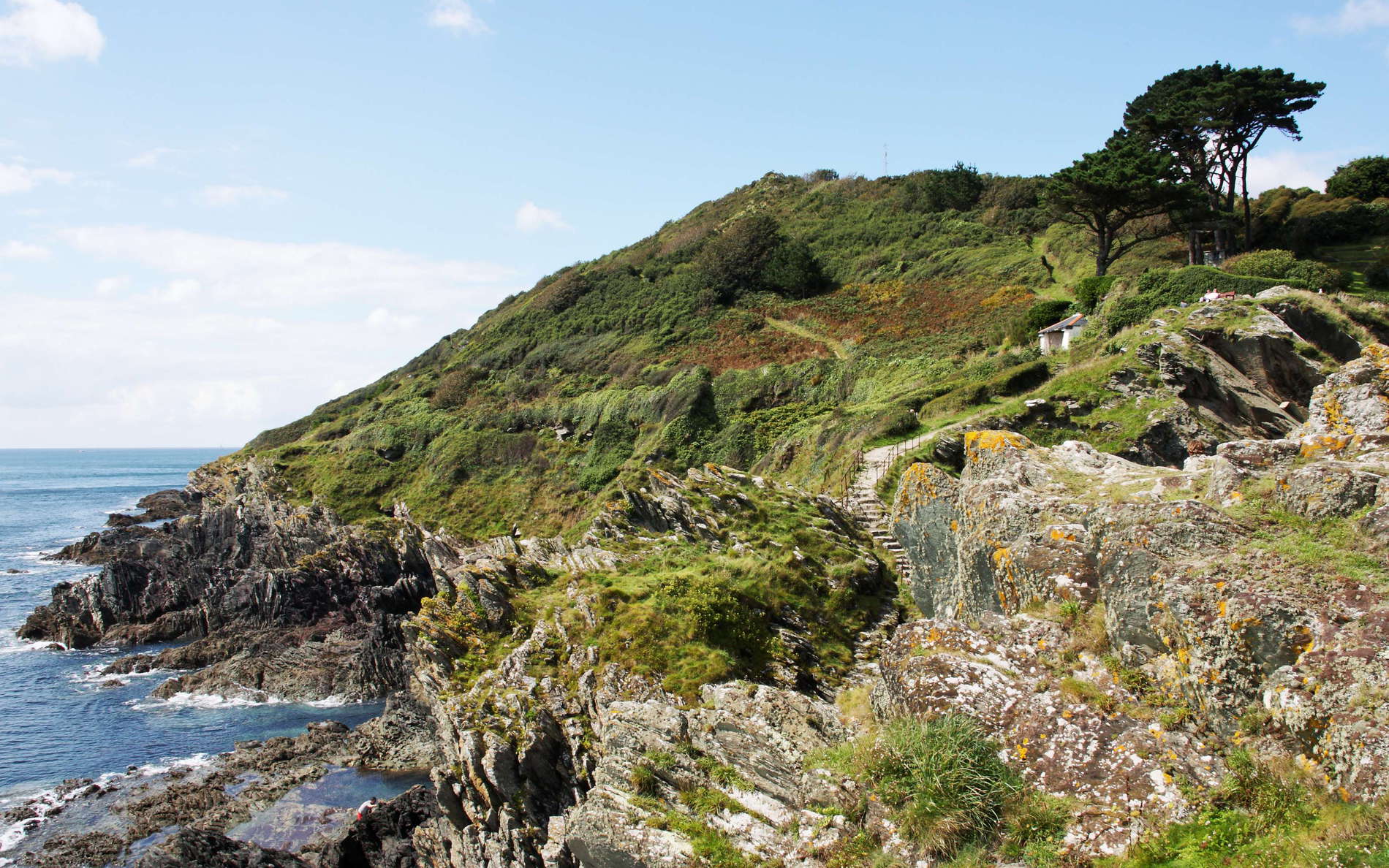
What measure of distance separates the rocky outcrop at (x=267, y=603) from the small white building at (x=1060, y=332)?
103ft

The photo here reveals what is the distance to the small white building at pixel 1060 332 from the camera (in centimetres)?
3419

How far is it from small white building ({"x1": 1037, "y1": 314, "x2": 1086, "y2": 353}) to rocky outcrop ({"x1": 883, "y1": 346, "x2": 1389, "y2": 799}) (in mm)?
25968

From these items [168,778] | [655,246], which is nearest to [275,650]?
[168,778]

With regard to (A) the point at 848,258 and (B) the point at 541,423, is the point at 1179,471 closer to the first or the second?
(B) the point at 541,423

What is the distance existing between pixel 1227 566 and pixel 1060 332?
31509mm

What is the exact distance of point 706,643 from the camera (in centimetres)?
1438

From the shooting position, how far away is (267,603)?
133 feet

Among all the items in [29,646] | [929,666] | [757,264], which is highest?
[757,264]

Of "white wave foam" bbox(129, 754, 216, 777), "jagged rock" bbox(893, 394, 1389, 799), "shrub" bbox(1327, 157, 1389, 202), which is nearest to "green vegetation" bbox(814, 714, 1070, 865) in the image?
"jagged rock" bbox(893, 394, 1389, 799)

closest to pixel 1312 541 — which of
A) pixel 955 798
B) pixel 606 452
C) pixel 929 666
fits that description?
pixel 929 666

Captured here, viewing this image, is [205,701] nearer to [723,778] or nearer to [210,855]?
[210,855]

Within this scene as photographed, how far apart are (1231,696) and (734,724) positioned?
5.30 m

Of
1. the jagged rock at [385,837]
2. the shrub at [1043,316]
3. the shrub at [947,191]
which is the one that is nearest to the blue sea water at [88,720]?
the jagged rock at [385,837]

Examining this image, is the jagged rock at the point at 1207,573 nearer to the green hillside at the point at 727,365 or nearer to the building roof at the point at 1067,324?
the green hillside at the point at 727,365
